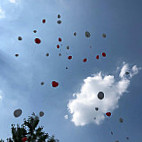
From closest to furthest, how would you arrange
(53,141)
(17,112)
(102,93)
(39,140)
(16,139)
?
(17,112) → (102,93) → (16,139) → (39,140) → (53,141)

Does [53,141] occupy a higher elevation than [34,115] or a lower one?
lower

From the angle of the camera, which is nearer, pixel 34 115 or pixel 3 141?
pixel 3 141

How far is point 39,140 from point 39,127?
3.64ft

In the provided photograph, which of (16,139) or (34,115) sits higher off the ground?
(34,115)

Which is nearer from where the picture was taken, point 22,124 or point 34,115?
point 22,124

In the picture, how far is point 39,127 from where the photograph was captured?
12438 millimetres

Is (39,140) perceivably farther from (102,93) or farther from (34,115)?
(102,93)

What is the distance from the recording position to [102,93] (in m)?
9.31

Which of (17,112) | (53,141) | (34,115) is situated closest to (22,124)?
(34,115)

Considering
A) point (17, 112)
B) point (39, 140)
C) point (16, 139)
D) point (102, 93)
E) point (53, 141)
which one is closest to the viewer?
point (17, 112)

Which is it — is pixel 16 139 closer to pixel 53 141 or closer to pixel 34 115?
pixel 34 115

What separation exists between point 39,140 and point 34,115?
7.78ft

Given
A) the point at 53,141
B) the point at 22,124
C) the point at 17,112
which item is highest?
Result: the point at 22,124

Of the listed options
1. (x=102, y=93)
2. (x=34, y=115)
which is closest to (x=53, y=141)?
(x=34, y=115)
